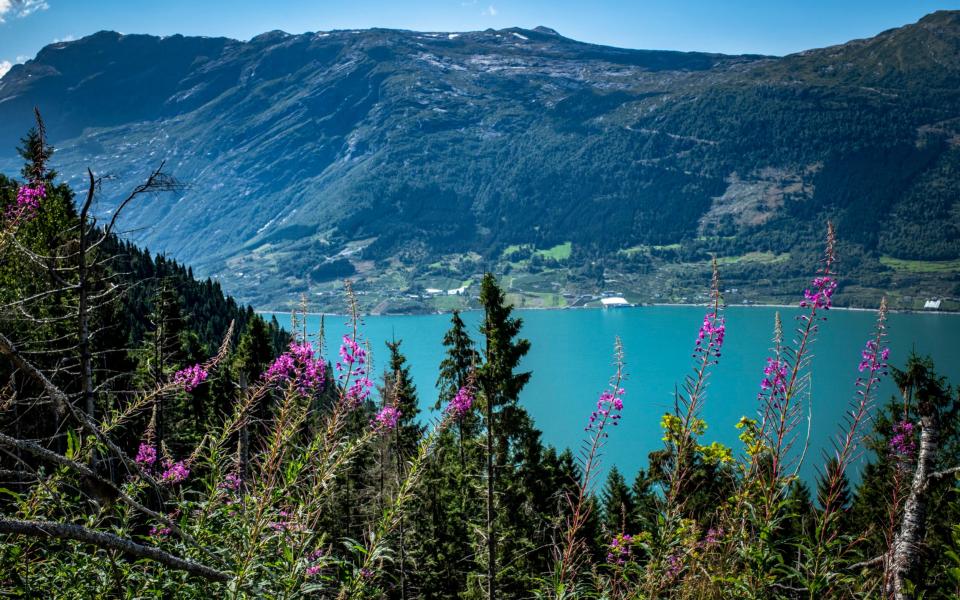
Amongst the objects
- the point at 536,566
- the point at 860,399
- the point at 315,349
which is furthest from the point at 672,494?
the point at 536,566

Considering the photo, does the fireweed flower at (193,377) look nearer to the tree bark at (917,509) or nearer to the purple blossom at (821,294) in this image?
the purple blossom at (821,294)

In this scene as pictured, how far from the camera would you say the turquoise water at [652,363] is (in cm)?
7556

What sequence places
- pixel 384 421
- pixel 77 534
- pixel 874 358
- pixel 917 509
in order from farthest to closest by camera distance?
pixel 384 421 < pixel 874 358 < pixel 917 509 < pixel 77 534

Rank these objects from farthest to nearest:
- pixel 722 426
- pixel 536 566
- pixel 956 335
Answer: pixel 956 335 → pixel 722 426 → pixel 536 566

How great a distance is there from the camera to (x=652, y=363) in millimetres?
110750

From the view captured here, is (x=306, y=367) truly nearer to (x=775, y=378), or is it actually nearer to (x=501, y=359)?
(x=775, y=378)

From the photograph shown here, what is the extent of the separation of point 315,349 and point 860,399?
3.95 m

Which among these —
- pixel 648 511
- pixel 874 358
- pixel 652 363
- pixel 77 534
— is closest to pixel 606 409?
pixel 648 511

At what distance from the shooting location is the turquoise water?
75562mm

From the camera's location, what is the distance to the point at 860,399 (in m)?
3.02

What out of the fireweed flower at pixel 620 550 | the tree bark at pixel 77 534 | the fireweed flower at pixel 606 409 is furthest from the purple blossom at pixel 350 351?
the tree bark at pixel 77 534

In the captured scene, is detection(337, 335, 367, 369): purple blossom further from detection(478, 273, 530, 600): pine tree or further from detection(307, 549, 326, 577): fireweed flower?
detection(478, 273, 530, 600): pine tree

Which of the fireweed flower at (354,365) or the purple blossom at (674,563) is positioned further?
the fireweed flower at (354,365)

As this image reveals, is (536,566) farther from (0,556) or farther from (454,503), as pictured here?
(0,556)
